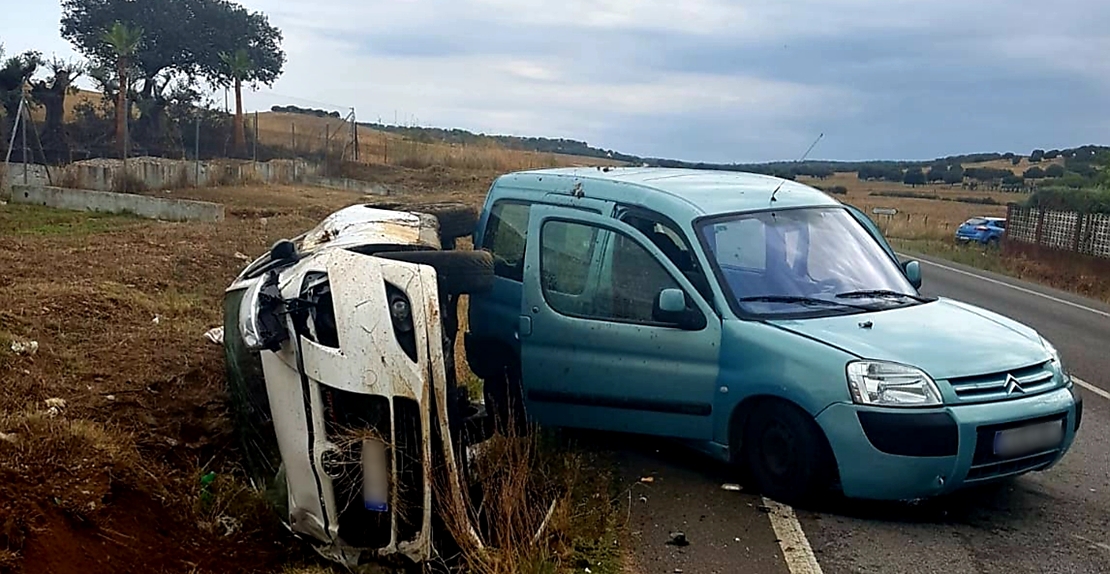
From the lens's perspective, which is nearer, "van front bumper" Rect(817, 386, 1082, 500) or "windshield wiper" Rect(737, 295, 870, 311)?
"van front bumper" Rect(817, 386, 1082, 500)

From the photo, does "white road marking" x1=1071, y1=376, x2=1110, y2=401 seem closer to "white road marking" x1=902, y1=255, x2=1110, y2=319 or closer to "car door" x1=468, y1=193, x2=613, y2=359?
"car door" x1=468, y1=193, x2=613, y2=359

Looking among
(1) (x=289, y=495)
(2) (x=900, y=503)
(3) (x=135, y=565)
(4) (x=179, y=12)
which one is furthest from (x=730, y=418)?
(4) (x=179, y=12)

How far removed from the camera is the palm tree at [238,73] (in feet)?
121

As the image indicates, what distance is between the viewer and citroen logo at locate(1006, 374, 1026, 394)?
528 cm

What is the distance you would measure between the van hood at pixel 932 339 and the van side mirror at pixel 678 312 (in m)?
0.43

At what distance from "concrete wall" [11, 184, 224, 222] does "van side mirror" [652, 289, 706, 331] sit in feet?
45.3

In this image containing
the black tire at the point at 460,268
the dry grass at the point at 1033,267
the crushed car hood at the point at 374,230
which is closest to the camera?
the black tire at the point at 460,268

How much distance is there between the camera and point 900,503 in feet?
18.5

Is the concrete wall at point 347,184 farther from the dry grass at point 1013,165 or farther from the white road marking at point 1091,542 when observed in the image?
the dry grass at point 1013,165

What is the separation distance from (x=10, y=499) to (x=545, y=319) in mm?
2972

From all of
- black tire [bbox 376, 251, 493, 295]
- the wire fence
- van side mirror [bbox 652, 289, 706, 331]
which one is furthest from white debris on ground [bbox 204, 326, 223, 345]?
the wire fence

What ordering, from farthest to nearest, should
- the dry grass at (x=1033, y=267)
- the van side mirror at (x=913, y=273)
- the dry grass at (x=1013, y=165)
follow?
the dry grass at (x=1013, y=165) → the dry grass at (x=1033, y=267) → the van side mirror at (x=913, y=273)

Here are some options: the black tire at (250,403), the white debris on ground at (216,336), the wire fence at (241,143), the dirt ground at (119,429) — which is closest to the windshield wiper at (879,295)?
the dirt ground at (119,429)

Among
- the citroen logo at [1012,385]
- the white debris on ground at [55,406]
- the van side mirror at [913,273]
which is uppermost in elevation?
the van side mirror at [913,273]
